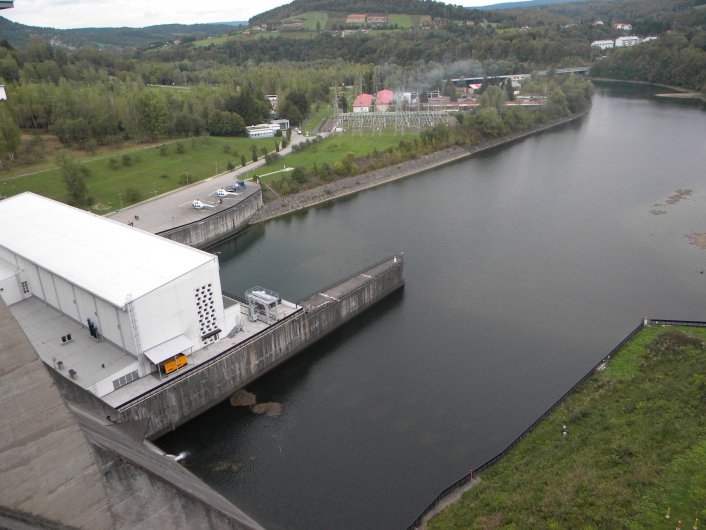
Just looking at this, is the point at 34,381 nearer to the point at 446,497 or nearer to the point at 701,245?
the point at 446,497

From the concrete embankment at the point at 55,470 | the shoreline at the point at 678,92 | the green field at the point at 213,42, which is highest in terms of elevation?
the green field at the point at 213,42

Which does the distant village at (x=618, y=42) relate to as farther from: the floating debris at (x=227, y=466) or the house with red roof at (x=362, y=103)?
the floating debris at (x=227, y=466)

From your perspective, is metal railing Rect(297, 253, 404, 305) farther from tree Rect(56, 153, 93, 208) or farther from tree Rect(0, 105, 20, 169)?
tree Rect(0, 105, 20, 169)

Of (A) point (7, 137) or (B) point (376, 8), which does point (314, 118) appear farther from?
(B) point (376, 8)

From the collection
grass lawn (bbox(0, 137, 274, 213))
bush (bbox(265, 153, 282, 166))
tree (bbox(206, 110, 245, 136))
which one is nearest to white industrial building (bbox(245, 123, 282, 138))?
tree (bbox(206, 110, 245, 136))

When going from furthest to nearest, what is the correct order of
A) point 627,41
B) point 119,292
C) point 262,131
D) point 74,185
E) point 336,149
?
1. point 627,41
2. point 262,131
3. point 336,149
4. point 74,185
5. point 119,292

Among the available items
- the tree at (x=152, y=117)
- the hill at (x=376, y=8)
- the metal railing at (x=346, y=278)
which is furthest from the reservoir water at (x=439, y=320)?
the hill at (x=376, y=8)

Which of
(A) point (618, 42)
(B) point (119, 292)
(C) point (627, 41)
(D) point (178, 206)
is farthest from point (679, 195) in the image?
(A) point (618, 42)
